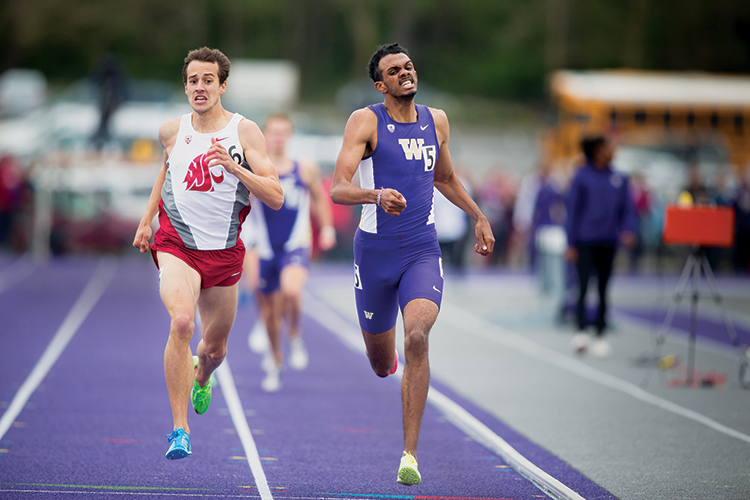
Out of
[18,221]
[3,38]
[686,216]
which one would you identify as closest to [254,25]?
[3,38]

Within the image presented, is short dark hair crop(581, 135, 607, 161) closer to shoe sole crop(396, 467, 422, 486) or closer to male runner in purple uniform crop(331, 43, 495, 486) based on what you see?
male runner in purple uniform crop(331, 43, 495, 486)

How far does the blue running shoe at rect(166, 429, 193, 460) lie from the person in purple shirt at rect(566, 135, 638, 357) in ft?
22.6

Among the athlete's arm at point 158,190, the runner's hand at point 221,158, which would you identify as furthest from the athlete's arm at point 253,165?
the athlete's arm at point 158,190

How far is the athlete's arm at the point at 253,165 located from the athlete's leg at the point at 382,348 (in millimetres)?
997

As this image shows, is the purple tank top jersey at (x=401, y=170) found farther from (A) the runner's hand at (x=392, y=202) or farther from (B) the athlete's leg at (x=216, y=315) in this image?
(B) the athlete's leg at (x=216, y=315)

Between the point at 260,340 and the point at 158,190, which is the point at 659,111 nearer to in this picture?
the point at 260,340

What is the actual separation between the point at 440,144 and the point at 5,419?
3.93 metres

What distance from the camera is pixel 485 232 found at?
6.18 metres

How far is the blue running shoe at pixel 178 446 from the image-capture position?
532cm

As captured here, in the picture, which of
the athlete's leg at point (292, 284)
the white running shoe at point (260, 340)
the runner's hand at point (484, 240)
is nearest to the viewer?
the runner's hand at point (484, 240)

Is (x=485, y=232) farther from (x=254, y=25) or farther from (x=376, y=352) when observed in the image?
(x=254, y=25)

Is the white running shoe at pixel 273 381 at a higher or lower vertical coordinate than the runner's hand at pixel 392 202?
lower

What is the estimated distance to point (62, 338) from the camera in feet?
39.8

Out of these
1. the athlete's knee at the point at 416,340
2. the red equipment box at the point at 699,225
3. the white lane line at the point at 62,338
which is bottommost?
the white lane line at the point at 62,338
